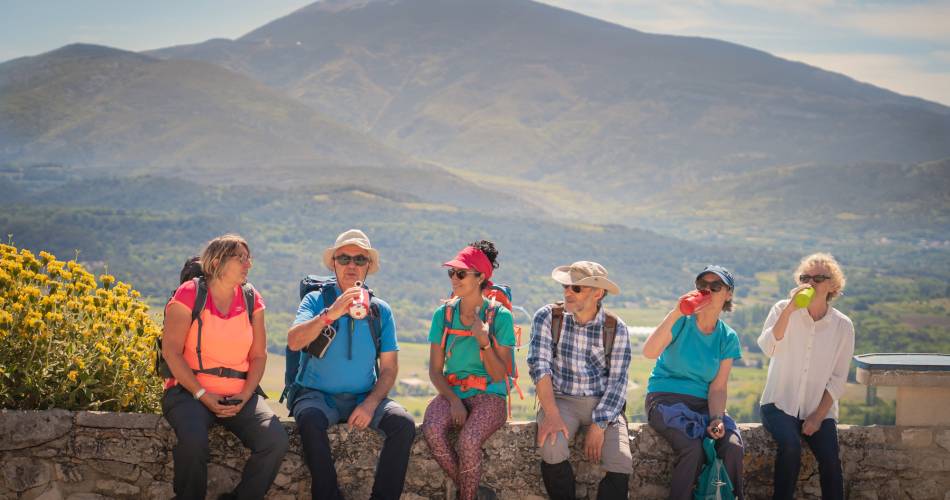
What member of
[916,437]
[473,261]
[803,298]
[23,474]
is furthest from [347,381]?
[916,437]

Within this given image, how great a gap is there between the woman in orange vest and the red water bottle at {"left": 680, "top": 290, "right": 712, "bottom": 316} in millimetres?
2440

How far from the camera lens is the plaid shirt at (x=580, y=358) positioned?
5.84 m

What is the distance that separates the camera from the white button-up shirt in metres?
6.30

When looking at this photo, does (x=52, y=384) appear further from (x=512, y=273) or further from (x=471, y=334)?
(x=512, y=273)

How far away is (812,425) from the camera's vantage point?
20.2 feet

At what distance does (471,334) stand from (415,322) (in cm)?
12379

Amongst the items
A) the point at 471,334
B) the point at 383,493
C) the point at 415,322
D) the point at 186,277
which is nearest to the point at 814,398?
the point at 471,334

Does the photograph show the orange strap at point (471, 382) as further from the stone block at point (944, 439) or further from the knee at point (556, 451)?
the stone block at point (944, 439)

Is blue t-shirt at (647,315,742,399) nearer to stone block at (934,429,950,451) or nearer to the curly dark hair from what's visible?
the curly dark hair

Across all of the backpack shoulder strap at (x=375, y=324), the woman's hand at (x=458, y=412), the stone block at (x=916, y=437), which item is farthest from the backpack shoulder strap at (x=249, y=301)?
the stone block at (x=916, y=437)

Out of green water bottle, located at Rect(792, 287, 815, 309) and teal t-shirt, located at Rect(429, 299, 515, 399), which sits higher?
green water bottle, located at Rect(792, 287, 815, 309)

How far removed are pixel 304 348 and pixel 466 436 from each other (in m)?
1.09

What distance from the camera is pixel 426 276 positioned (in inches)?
6777

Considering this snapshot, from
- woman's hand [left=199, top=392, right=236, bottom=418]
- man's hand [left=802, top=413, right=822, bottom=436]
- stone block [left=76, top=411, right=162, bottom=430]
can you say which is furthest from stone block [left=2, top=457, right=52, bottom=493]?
man's hand [left=802, top=413, right=822, bottom=436]
